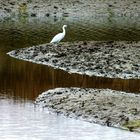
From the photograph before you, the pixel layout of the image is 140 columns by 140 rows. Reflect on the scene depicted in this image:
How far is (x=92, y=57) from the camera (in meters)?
38.0

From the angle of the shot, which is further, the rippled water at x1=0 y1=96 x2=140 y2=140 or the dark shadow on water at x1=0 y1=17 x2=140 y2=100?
the dark shadow on water at x1=0 y1=17 x2=140 y2=100

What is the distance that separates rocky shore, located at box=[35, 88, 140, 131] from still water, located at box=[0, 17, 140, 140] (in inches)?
21.9

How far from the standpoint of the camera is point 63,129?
76.3 feet

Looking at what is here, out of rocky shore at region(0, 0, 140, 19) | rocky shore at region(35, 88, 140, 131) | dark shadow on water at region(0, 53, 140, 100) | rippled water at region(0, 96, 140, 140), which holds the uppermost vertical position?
rocky shore at region(0, 0, 140, 19)

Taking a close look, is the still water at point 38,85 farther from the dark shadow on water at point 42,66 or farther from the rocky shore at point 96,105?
the rocky shore at point 96,105

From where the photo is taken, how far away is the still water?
22656 mm

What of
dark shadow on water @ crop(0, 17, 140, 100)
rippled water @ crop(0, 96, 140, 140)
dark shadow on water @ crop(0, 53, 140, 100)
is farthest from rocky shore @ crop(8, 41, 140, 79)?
rippled water @ crop(0, 96, 140, 140)

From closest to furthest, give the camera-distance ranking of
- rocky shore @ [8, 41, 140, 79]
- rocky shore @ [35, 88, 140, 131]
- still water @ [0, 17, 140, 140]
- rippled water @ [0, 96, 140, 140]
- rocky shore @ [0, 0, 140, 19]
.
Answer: rippled water @ [0, 96, 140, 140] → still water @ [0, 17, 140, 140] → rocky shore @ [35, 88, 140, 131] → rocky shore @ [8, 41, 140, 79] → rocky shore @ [0, 0, 140, 19]

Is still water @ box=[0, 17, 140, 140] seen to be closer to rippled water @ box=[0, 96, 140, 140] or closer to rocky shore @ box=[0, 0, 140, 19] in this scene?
rippled water @ box=[0, 96, 140, 140]

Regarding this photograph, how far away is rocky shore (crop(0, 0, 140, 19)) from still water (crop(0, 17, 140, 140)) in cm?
1327

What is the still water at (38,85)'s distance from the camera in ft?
74.3

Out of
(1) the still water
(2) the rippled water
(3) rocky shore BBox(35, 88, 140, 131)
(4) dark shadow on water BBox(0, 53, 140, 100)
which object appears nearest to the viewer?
(2) the rippled water

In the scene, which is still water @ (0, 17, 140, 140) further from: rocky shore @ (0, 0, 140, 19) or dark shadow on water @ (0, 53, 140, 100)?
rocky shore @ (0, 0, 140, 19)

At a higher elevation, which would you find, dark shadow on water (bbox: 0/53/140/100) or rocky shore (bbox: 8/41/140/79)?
rocky shore (bbox: 8/41/140/79)
